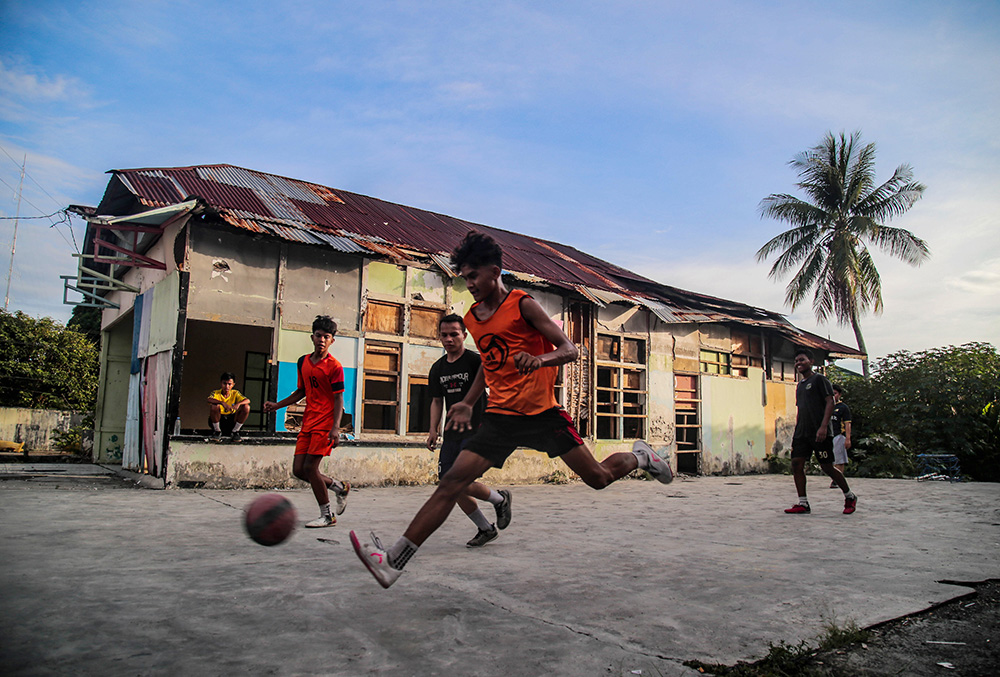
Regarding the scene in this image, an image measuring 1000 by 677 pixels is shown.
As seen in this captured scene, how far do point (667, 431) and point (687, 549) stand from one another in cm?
1185

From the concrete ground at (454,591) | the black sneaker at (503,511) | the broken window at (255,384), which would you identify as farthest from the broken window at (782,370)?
the black sneaker at (503,511)

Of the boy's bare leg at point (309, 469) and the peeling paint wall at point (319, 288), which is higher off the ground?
the peeling paint wall at point (319, 288)

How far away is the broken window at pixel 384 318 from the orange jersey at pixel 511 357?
27.5 feet

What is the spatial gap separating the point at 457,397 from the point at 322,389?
1.37 metres

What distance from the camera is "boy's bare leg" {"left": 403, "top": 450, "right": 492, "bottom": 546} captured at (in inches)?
135

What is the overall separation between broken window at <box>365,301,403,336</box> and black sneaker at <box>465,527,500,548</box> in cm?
727

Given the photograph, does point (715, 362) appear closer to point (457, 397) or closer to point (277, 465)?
point (277, 465)

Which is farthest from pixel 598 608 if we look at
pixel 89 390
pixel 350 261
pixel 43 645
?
pixel 89 390

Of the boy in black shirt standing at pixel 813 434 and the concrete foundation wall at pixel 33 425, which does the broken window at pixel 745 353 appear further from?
the concrete foundation wall at pixel 33 425

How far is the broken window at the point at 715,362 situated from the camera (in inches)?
705

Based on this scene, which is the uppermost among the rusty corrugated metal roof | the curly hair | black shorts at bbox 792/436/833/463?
the rusty corrugated metal roof

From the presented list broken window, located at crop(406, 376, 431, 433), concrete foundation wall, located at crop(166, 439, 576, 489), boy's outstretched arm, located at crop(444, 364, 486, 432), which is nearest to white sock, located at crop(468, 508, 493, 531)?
boy's outstretched arm, located at crop(444, 364, 486, 432)

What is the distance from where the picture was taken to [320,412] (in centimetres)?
613

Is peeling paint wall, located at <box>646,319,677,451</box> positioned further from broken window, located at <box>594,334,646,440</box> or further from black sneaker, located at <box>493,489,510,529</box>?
black sneaker, located at <box>493,489,510,529</box>
